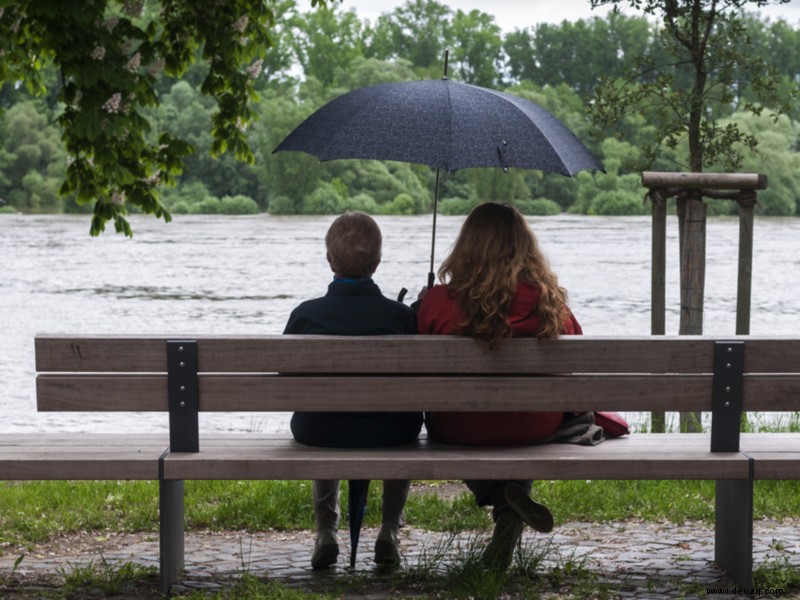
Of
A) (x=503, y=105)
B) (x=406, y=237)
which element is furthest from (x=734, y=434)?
(x=406, y=237)

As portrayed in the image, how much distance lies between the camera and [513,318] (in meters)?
4.00

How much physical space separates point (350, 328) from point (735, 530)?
144 centimetres

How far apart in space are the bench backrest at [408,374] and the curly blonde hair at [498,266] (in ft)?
0.50

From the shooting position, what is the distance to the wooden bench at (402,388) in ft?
12.6

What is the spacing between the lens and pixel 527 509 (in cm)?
404

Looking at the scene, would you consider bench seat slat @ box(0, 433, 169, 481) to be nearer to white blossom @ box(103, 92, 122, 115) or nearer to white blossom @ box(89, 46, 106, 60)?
white blossom @ box(103, 92, 122, 115)

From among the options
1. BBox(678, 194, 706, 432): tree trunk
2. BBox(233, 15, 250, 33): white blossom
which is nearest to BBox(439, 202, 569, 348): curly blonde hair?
BBox(678, 194, 706, 432): tree trunk

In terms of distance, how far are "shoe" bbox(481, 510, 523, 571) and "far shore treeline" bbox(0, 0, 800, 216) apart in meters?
43.4

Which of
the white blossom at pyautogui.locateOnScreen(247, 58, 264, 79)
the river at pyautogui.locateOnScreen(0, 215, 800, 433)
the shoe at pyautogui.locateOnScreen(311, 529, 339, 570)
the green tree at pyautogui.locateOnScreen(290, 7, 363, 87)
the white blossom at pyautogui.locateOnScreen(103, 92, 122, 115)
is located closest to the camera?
the shoe at pyautogui.locateOnScreen(311, 529, 339, 570)

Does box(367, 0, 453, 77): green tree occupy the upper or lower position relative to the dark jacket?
upper

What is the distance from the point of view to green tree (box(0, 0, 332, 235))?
6.95m

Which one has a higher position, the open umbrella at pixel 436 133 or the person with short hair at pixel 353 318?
the open umbrella at pixel 436 133

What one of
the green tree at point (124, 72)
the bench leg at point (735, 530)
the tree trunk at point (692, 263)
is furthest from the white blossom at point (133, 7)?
the bench leg at point (735, 530)

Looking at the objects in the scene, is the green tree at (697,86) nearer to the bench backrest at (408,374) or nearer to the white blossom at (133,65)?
the white blossom at (133,65)
